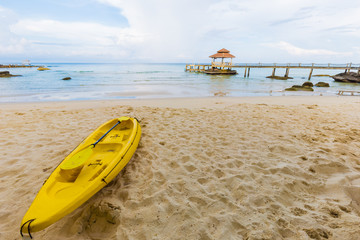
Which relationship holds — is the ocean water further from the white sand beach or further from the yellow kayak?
the yellow kayak

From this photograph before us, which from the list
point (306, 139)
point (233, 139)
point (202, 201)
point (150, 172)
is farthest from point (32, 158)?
point (306, 139)

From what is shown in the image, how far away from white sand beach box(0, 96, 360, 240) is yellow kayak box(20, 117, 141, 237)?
307 millimetres

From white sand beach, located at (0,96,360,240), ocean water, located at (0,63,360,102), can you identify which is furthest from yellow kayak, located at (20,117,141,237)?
ocean water, located at (0,63,360,102)

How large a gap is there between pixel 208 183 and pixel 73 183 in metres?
1.93

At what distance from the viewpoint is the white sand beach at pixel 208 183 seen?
1.91m

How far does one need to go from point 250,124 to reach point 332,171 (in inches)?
95.7

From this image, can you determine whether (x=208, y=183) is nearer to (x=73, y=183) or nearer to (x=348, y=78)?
(x=73, y=183)

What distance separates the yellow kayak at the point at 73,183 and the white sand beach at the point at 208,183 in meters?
0.31

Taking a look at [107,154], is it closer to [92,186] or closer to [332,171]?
[92,186]

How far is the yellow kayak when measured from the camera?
5.53 feet

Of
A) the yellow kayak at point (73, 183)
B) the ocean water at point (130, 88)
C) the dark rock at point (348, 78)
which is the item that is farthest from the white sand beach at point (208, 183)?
the dark rock at point (348, 78)

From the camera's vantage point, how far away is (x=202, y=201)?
227cm

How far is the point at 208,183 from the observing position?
2.62 meters

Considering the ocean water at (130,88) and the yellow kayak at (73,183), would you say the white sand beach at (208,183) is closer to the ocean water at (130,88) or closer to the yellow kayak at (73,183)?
the yellow kayak at (73,183)
